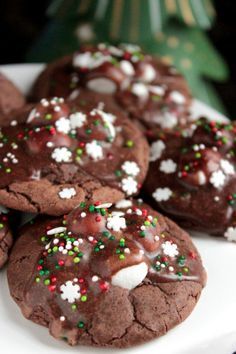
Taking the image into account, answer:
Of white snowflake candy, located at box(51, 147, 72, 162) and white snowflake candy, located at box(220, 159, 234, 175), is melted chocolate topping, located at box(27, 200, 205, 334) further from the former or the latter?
white snowflake candy, located at box(220, 159, 234, 175)

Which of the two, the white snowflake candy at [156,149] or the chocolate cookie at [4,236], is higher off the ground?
the white snowflake candy at [156,149]

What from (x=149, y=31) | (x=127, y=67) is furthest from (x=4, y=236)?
(x=149, y=31)

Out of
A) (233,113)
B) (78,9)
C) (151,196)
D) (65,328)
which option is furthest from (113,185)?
(233,113)

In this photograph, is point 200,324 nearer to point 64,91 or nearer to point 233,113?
point 64,91

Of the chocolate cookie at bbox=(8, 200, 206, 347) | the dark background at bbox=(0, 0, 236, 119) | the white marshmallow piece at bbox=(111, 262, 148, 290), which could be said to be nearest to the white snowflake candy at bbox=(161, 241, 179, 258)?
the chocolate cookie at bbox=(8, 200, 206, 347)

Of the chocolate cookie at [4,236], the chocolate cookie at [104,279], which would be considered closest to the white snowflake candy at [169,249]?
the chocolate cookie at [104,279]

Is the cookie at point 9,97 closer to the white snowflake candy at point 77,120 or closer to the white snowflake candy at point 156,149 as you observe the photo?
the white snowflake candy at point 77,120

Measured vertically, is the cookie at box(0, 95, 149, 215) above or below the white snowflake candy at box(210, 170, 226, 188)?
above
